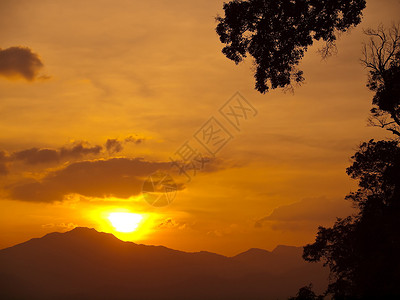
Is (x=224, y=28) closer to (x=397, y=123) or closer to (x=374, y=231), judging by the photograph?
(x=397, y=123)

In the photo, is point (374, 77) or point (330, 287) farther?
point (330, 287)

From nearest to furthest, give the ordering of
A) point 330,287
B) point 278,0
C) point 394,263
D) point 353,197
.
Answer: point 278,0 < point 394,263 < point 353,197 < point 330,287

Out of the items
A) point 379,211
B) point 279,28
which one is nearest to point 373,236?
point 379,211

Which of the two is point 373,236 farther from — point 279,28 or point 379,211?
point 279,28

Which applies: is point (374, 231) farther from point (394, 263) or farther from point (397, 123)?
point (397, 123)

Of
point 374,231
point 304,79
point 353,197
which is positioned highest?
point 304,79

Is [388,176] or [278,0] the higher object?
[278,0]

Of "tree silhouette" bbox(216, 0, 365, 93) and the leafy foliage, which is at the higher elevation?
"tree silhouette" bbox(216, 0, 365, 93)

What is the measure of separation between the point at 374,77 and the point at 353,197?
8667mm

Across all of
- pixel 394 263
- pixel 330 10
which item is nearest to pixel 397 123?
pixel 394 263

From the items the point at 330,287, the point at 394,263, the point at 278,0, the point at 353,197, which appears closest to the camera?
the point at 278,0

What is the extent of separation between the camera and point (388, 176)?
26.3 meters

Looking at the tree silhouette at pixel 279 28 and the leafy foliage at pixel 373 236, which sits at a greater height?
the tree silhouette at pixel 279 28

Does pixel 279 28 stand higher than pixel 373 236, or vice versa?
pixel 279 28
